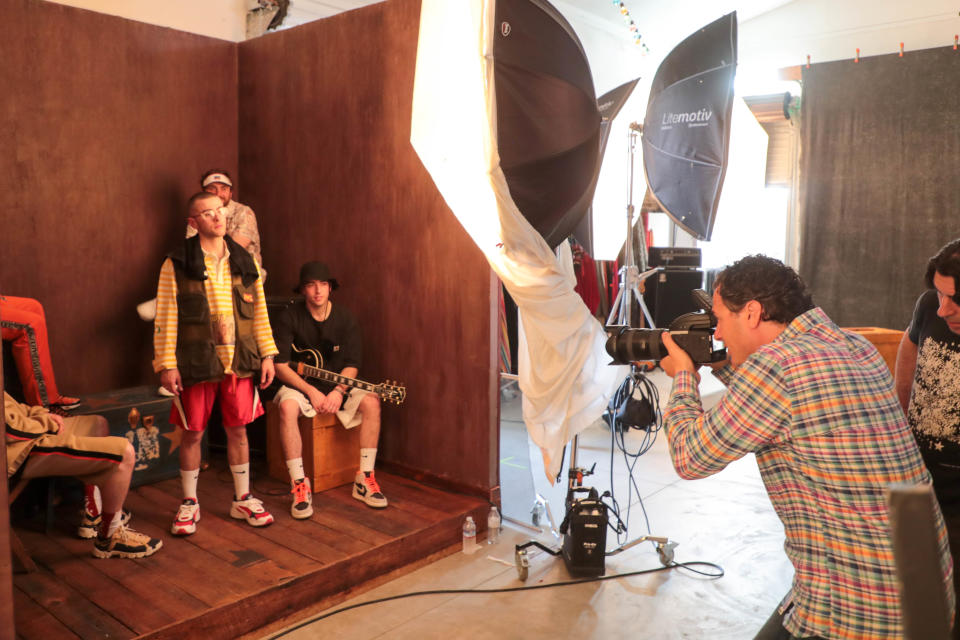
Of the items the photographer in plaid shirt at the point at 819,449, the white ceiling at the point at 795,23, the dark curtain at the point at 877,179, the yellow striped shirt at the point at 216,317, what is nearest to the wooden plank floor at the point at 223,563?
the yellow striped shirt at the point at 216,317

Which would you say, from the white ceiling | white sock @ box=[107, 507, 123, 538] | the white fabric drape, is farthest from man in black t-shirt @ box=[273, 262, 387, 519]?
the white ceiling

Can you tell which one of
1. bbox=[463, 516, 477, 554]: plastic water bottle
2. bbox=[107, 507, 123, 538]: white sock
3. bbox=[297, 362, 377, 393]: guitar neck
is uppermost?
bbox=[297, 362, 377, 393]: guitar neck

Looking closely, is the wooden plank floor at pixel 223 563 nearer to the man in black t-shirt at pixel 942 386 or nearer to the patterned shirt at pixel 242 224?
the patterned shirt at pixel 242 224

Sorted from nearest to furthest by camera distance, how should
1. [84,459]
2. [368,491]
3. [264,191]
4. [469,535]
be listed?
[84,459]
[469,535]
[368,491]
[264,191]

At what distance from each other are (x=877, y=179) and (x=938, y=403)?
465 cm

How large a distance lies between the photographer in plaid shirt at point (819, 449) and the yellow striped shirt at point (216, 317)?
6.70 ft

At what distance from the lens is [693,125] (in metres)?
3.58

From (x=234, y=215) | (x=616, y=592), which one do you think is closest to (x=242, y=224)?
(x=234, y=215)

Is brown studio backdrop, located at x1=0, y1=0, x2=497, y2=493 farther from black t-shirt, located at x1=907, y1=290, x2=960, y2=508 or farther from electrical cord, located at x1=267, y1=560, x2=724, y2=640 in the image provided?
black t-shirt, located at x1=907, y1=290, x2=960, y2=508

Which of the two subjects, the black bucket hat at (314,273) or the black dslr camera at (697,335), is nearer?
the black dslr camera at (697,335)

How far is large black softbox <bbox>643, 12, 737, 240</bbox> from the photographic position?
3523 millimetres

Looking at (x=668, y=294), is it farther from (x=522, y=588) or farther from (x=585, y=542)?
(x=522, y=588)

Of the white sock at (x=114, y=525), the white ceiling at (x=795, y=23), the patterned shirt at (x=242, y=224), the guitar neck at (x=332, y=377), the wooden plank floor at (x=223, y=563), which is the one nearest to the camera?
the wooden plank floor at (x=223, y=563)

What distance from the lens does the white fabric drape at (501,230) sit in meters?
2.79
